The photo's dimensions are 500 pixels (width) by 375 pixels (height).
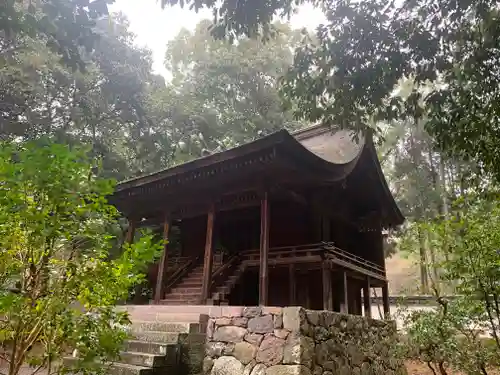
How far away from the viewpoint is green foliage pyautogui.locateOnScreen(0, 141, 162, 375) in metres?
2.36

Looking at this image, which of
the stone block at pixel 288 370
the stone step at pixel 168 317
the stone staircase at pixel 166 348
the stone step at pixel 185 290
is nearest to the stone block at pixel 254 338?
the stone block at pixel 288 370

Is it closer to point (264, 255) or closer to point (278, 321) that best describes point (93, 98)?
point (264, 255)

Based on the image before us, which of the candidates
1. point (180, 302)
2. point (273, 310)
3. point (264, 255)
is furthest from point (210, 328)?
point (180, 302)

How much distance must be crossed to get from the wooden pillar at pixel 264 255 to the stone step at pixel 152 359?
6.46ft

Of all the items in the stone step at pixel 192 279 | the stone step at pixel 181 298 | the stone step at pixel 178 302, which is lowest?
the stone step at pixel 178 302

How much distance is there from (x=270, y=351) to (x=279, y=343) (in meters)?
0.17

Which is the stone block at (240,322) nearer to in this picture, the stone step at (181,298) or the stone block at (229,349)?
the stone block at (229,349)

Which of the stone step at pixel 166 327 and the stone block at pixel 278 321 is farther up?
the stone block at pixel 278 321

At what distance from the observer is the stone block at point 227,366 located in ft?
18.0

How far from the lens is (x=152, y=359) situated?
524 centimetres

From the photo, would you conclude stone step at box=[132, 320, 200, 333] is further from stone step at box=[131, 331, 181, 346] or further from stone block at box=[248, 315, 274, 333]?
stone block at box=[248, 315, 274, 333]

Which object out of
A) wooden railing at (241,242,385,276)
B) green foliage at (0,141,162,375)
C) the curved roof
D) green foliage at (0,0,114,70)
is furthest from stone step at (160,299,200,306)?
green foliage at (0,0,114,70)

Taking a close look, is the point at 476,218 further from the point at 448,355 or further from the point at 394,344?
the point at 394,344

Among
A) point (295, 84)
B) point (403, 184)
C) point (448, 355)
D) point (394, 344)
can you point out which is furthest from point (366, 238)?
point (403, 184)
